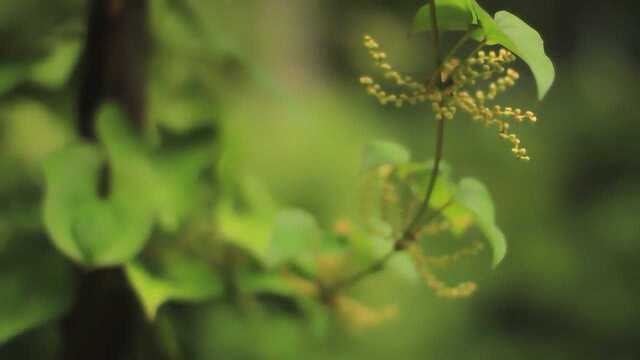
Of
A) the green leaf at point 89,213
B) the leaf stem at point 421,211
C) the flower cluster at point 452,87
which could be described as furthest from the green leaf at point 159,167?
the flower cluster at point 452,87

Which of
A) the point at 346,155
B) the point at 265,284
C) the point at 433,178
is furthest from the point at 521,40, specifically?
the point at 346,155

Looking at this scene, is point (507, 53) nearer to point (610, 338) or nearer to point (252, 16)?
point (252, 16)

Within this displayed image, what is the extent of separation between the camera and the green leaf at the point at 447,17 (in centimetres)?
55

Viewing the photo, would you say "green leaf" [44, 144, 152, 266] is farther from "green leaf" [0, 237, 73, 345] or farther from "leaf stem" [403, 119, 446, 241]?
"leaf stem" [403, 119, 446, 241]

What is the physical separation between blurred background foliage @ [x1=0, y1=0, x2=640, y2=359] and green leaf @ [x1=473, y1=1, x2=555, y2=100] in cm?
28

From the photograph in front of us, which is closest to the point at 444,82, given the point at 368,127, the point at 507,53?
the point at 507,53

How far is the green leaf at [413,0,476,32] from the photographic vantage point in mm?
546

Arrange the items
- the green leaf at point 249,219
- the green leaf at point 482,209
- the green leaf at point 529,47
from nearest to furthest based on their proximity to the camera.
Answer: the green leaf at point 529,47, the green leaf at point 482,209, the green leaf at point 249,219

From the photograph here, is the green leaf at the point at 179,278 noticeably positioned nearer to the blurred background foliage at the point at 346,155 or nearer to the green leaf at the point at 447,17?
the blurred background foliage at the point at 346,155

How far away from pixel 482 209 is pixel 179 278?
0.98ft

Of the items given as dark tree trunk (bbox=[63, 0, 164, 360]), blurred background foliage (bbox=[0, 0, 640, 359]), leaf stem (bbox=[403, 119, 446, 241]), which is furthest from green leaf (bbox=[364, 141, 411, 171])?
dark tree trunk (bbox=[63, 0, 164, 360])

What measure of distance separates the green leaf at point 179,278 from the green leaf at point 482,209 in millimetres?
255

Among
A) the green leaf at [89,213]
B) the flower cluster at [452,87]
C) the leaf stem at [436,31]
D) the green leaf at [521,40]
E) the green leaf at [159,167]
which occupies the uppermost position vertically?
the green leaf at [521,40]

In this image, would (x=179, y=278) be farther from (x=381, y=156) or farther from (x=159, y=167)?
(x=381, y=156)
